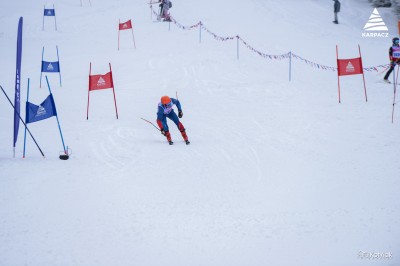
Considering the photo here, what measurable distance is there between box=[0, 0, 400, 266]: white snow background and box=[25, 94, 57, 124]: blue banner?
1036 mm

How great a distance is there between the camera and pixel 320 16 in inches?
1034

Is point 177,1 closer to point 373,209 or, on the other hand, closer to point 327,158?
point 327,158

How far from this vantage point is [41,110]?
8.59 metres

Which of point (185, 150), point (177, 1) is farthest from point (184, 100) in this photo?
point (177, 1)

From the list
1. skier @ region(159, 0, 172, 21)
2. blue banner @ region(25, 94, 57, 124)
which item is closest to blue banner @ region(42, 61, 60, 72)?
blue banner @ region(25, 94, 57, 124)

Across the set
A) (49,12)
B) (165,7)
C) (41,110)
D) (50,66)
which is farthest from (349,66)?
(49,12)

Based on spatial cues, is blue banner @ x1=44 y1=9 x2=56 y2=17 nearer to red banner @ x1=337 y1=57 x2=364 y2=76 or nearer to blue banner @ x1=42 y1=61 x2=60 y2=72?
blue banner @ x1=42 y1=61 x2=60 y2=72

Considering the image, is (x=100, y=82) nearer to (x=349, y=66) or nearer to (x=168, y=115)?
(x=168, y=115)

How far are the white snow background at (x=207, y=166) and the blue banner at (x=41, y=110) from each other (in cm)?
104

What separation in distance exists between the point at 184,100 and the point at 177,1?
722 inches

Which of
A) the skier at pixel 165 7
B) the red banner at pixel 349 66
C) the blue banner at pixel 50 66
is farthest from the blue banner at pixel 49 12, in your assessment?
the red banner at pixel 349 66

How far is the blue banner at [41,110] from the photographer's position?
8.49 m

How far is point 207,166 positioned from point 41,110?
158 inches

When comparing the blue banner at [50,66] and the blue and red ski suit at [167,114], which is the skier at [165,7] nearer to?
the blue banner at [50,66]
